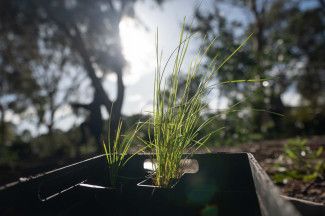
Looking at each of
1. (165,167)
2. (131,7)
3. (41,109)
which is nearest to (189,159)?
(165,167)

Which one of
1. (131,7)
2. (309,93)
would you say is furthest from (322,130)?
(131,7)

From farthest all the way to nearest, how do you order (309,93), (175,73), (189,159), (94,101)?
(309,93) < (94,101) < (189,159) < (175,73)

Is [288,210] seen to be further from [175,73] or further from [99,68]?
[99,68]

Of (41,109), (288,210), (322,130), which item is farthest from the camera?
(41,109)

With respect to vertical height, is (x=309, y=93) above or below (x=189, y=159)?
above

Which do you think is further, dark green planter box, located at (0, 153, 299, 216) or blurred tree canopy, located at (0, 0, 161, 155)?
blurred tree canopy, located at (0, 0, 161, 155)

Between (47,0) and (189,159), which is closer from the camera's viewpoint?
(189,159)

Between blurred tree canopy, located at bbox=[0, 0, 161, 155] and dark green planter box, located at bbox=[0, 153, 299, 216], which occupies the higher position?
blurred tree canopy, located at bbox=[0, 0, 161, 155]

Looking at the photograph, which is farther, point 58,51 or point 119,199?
point 58,51

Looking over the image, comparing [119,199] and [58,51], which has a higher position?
[58,51]

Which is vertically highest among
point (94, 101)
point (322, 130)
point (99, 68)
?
point (99, 68)
